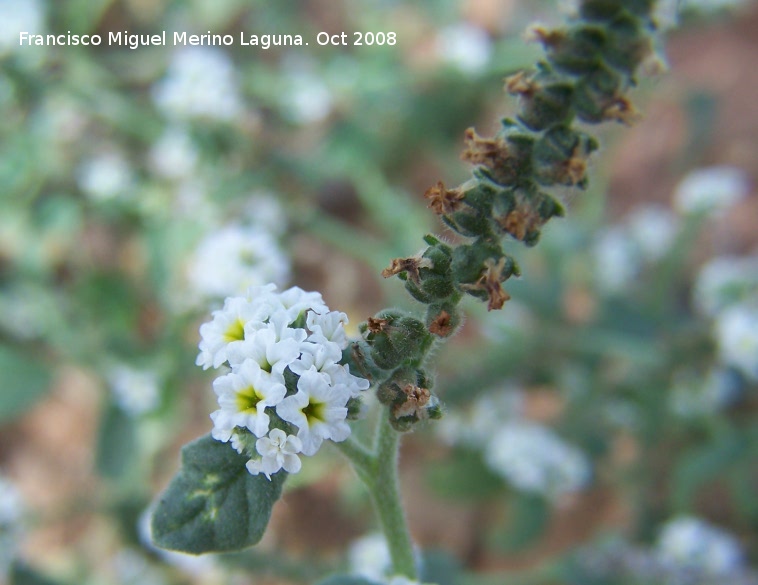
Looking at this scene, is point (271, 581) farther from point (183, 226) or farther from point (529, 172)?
point (529, 172)

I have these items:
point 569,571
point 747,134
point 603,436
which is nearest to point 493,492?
point 603,436

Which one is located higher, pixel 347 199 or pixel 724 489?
pixel 347 199

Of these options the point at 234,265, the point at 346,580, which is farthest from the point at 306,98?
the point at 346,580

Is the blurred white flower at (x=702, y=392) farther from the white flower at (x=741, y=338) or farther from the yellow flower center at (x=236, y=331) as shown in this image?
the yellow flower center at (x=236, y=331)

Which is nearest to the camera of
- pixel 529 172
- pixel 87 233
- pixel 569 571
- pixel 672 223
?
pixel 529 172

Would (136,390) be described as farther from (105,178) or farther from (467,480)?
(467,480)

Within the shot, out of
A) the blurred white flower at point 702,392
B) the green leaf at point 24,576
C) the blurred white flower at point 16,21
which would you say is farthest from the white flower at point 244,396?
the blurred white flower at point 16,21

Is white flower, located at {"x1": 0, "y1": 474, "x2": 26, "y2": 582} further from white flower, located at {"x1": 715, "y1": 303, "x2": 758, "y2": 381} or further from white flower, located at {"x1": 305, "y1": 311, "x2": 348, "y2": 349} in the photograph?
white flower, located at {"x1": 715, "y1": 303, "x2": 758, "y2": 381}
